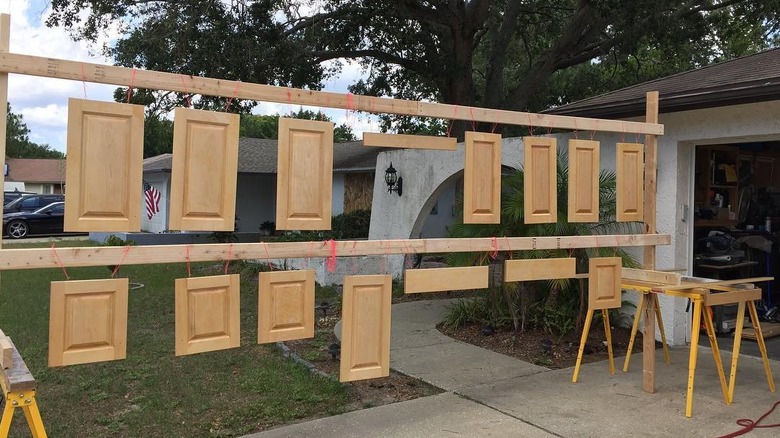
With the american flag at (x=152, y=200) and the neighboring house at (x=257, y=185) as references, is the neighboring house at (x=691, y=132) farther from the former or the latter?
the american flag at (x=152, y=200)

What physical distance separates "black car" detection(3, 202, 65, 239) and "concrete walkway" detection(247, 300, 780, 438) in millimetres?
19909

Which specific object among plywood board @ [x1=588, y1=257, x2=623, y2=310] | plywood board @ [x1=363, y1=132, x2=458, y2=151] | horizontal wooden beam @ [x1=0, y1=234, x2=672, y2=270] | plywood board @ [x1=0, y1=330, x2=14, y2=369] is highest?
plywood board @ [x1=363, y1=132, x2=458, y2=151]

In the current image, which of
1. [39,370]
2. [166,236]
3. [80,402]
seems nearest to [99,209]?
[80,402]

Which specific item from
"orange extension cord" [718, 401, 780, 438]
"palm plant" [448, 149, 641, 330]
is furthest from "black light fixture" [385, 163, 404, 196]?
"orange extension cord" [718, 401, 780, 438]

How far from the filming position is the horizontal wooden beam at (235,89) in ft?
9.43

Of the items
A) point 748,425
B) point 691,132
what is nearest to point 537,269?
point 748,425

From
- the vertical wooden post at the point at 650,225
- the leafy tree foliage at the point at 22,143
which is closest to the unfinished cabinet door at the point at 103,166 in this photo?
the vertical wooden post at the point at 650,225

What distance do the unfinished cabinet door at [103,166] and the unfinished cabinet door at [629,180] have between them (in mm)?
3559

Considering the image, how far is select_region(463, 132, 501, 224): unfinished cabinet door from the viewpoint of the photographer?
3.95 meters

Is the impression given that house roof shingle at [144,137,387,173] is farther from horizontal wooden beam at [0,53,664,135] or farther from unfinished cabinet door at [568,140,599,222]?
horizontal wooden beam at [0,53,664,135]

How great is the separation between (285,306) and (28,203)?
23.6 m

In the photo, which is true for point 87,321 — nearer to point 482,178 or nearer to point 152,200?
point 482,178

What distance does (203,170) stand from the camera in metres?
3.19

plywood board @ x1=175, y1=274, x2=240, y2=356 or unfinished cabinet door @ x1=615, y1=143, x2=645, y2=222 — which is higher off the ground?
unfinished cabinet door @ x1=615, y1=143, x2=645, y2=222
